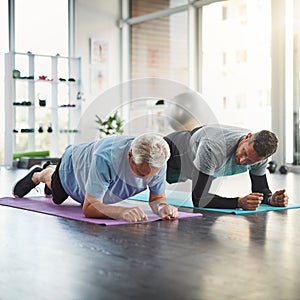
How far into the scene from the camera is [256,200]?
140 inches

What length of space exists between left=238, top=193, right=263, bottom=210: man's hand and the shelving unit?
6467 mm

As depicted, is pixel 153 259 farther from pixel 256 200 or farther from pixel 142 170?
pixel 256 200

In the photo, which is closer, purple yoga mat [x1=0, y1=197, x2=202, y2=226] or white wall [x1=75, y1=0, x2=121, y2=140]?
purple yoga mat [x1=0, y1=197, x2=202, y2=226]

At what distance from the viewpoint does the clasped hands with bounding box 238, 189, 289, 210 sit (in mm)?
3559

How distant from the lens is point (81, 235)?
278 cm

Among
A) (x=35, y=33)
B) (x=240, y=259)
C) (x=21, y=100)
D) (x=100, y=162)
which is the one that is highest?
(x=35, y=33)

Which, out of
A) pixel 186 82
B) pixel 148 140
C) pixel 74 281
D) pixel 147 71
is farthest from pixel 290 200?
pixel 147 71

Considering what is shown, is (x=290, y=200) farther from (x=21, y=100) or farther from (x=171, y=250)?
(x=21, y=100)

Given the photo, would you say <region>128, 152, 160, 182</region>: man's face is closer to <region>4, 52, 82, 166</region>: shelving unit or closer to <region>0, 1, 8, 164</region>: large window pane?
<region>4, 52, 82, 166</region>: shelving unit

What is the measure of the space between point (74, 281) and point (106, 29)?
958cm

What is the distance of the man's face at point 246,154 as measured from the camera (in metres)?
3.29

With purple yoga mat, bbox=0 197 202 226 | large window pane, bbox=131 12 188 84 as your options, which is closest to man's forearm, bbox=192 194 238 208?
purple yoga mat, bbox=0 197 202 226

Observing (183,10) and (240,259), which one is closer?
(240,259)

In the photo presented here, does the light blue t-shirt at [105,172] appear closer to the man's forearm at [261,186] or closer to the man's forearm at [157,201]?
the man's forearm at [157,201]
